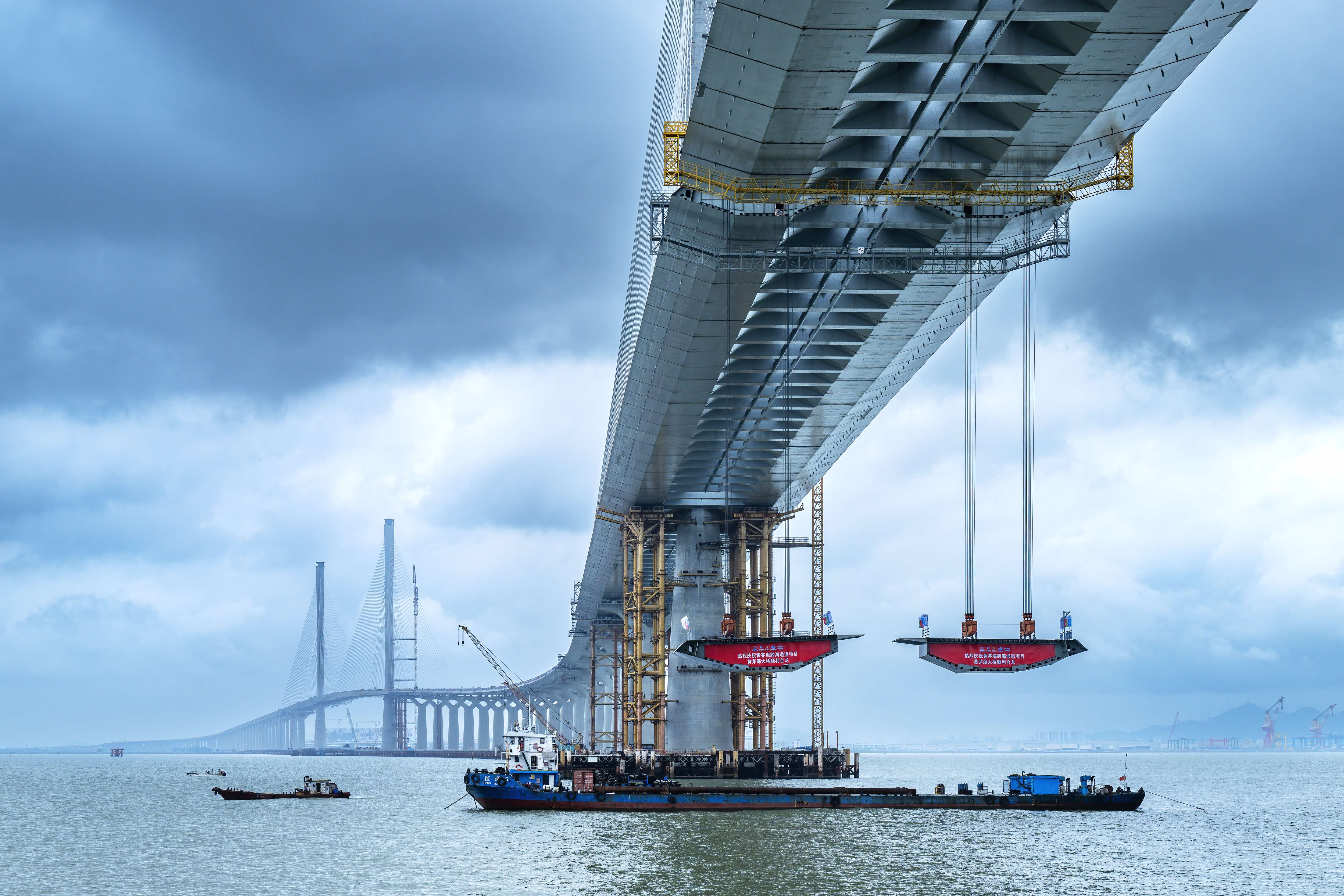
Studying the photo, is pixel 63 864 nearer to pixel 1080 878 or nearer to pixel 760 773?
pixel 1080 878

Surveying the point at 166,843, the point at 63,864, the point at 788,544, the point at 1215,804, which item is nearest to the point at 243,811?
the point at 166,843

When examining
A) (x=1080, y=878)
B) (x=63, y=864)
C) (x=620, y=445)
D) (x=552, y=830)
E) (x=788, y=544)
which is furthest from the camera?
(x=788, y=544)

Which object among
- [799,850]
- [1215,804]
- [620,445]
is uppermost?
[620,445]

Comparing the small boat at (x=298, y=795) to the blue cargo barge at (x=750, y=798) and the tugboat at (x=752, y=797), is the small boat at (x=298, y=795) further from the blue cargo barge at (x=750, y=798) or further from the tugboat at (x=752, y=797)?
the blue cargo barge at (x=750, y=798)

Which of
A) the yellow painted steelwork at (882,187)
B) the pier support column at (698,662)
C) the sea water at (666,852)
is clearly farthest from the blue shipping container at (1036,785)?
the yellow painted steelwork at (882,187)

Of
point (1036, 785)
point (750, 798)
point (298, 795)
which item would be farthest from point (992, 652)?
point (298, 795)

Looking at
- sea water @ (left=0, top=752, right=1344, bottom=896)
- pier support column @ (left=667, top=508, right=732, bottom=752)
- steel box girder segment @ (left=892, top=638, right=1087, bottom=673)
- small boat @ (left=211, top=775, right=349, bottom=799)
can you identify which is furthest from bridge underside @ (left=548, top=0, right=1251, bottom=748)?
small boat @ (left=211, top=775, right=349, bottom=799)
